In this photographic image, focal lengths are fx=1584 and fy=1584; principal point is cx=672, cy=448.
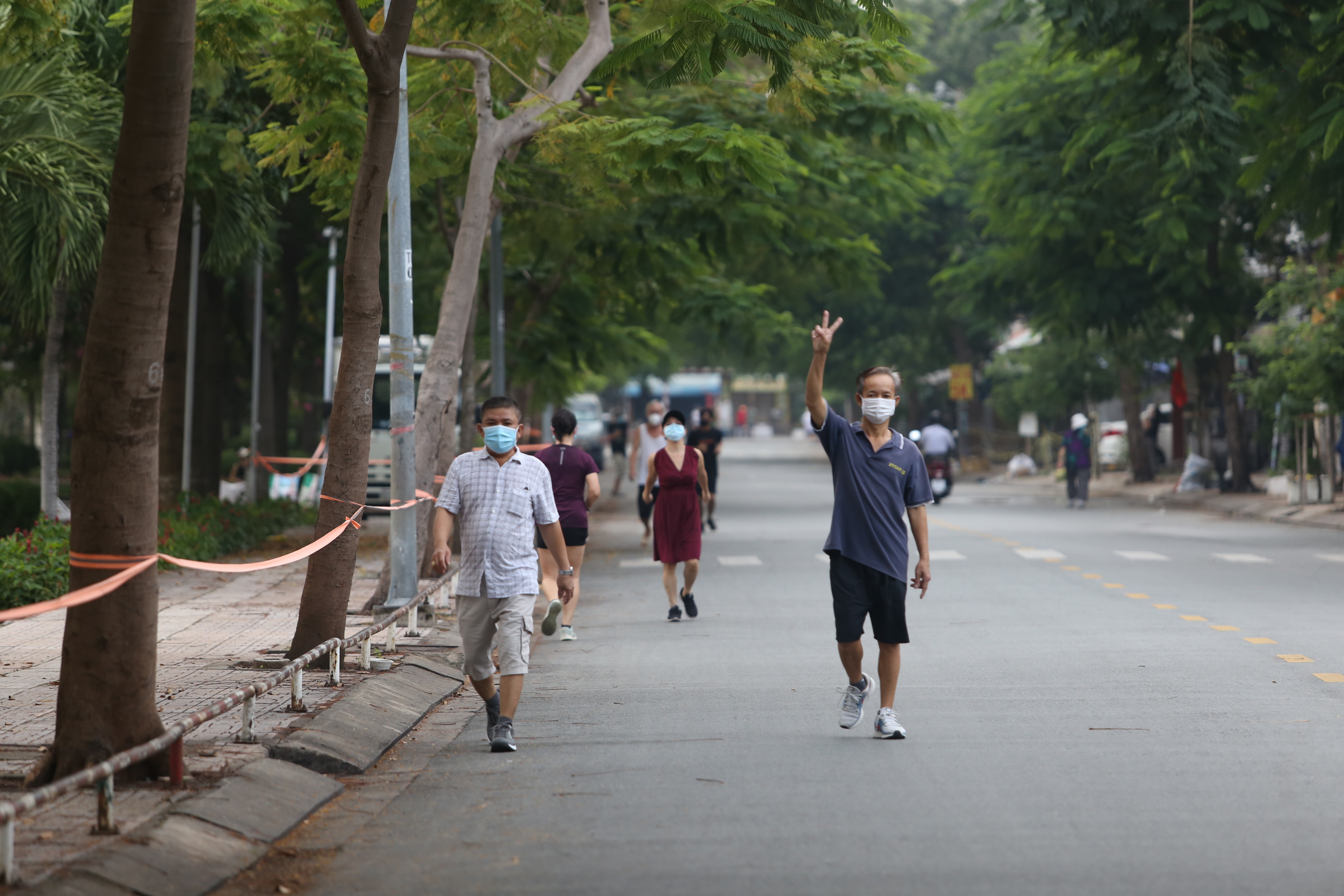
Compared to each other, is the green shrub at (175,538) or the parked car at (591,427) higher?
the parked car at (591,427)

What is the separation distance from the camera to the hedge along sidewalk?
19.1ft

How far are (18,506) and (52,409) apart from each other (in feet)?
17.7

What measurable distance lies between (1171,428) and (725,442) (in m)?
49.2

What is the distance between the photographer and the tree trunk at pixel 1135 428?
37781 millimetres

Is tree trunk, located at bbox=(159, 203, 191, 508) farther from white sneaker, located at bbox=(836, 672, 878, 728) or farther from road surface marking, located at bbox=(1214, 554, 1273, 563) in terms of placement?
white sneaker, located at bbox=(836, 672, 878, 728)

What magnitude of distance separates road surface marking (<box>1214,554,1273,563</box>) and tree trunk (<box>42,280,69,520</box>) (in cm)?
1302

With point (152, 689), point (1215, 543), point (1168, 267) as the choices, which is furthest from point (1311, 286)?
point (152, 689)

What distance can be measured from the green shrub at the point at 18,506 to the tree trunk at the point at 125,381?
16.2 metres

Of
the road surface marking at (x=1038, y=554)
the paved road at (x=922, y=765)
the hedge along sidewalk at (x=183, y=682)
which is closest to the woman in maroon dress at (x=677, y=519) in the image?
the paved road at (x=922, y=765)

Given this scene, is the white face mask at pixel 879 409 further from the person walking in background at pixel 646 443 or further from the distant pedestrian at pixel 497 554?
the person walking in background at pixel 646 443

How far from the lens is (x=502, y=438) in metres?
8.01

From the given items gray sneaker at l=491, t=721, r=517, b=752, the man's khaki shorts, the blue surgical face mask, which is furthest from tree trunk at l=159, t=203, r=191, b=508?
gray sneaker at l=491, t=721, r=517, b=752

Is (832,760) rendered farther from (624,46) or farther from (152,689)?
(624,46)

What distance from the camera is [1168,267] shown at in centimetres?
2883
